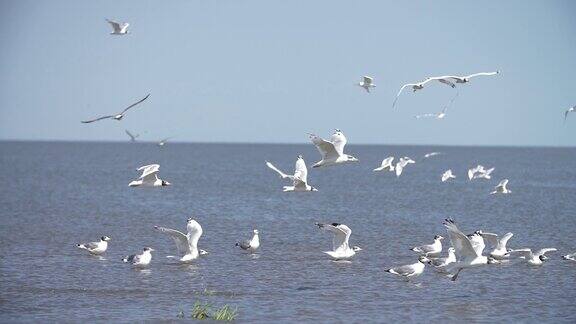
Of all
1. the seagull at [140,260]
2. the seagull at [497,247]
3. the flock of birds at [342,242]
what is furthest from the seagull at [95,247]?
the seagull at [497,247]

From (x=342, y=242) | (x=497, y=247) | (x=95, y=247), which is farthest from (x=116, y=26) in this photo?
(x=497, y=247)

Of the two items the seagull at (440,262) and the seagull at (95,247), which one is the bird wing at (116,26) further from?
the seagull at (440,262)

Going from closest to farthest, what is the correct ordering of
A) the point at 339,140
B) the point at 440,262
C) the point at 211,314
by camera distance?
1. the point at 211,314
2. the point at 339,140
3. the point at 440,262

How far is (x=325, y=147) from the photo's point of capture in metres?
23.5

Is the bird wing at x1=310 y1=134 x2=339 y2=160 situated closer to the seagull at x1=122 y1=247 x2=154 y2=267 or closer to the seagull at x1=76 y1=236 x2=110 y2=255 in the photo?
the seagull at x1=122 y1=247 x2=154 y2=267

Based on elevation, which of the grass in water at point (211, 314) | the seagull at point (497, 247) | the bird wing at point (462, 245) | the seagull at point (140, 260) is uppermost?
the bird wing at point (462, 245)

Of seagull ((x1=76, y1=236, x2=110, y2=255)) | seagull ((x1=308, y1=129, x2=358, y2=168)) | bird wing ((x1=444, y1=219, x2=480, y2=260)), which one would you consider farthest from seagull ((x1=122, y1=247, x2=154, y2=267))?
bird wing ((x1=444, y1=219, x2=480, y2=260))

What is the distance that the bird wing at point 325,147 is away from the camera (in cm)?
2253

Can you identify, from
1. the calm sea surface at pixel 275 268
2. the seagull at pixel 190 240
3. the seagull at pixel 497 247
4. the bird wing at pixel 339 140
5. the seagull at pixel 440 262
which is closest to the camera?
the calm sea surface at pixel 275 268

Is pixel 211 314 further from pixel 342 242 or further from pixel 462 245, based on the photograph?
pixel 342 242

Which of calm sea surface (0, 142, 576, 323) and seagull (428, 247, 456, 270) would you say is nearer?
calm sea surface (0, 142, 576, 323)

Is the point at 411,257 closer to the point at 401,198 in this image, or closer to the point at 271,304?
the point at 271,304

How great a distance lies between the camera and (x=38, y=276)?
26047 mm

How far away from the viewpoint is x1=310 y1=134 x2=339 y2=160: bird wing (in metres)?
22.5
